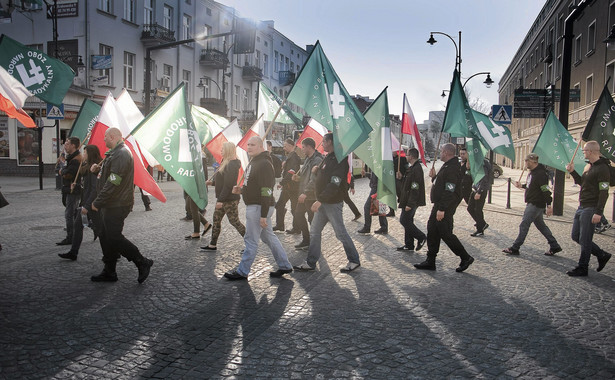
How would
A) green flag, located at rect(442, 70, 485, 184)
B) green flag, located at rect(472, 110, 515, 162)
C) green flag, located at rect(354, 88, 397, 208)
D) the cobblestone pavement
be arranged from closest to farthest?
the cobblestone pavement, green flag, located at rect(354, 88, 397, 208), green flag, located at rect(442, 70, 485, 184), green flag, located at rect(472, 110, 515, 162)

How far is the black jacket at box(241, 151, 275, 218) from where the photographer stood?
6270 mm

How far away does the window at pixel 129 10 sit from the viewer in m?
29.7

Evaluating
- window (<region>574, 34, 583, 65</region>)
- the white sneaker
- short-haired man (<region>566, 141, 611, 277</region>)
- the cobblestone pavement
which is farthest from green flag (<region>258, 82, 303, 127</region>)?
window (<region>574, 34, 583, 65</region>)

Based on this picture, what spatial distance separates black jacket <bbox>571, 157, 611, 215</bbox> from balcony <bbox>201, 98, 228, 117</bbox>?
32.8 meters

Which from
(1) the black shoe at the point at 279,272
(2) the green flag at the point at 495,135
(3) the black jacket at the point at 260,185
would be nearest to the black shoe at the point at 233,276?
(1) the black shoe at the point at 279,272

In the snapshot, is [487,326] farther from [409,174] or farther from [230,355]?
[409,174]

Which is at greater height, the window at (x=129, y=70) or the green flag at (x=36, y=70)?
the window at (x=129, y=70)

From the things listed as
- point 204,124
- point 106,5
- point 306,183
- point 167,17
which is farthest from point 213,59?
point 306,183

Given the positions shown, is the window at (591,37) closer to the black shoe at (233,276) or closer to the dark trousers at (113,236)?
the black shoe at (233,276)

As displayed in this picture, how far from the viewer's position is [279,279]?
6395mm

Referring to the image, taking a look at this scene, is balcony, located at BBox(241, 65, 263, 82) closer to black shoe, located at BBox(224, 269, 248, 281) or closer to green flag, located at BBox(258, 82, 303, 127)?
green flag, located at BBox(258, 82, 303, 127)

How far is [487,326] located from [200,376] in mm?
2700

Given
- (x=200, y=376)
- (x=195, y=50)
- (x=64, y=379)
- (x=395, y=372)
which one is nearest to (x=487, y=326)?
(x=395, y=372)

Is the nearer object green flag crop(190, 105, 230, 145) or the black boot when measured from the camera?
the black boot
